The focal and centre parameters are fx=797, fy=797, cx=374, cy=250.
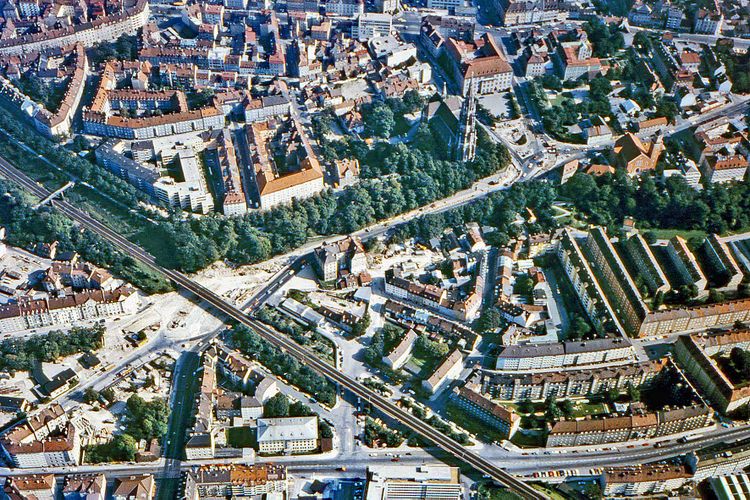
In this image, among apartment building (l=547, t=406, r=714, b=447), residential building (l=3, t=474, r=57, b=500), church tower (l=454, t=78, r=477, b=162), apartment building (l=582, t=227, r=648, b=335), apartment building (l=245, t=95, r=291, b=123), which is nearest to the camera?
residential building (l=3, t=474, r=57, b=500)

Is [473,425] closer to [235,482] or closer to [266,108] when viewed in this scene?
[235,482]

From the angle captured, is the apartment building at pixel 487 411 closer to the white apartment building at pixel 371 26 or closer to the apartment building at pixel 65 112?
the apartment building at pixel 65 112

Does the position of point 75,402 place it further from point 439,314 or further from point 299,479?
point 439,314

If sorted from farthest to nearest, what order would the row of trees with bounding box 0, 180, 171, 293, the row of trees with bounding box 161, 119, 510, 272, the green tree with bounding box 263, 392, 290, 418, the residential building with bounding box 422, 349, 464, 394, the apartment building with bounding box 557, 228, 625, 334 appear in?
1. the row of trees with bounding box 161, 119, 510, 272
2. the row of trees with bounding box 0, 180, 171, 293
3. the apartment building with bounding box 557, 228, 625, 334
4. the residential building with bounding box 422, 349, 464, 394
5. the green tree with bounding box 263, 392, 290, 418

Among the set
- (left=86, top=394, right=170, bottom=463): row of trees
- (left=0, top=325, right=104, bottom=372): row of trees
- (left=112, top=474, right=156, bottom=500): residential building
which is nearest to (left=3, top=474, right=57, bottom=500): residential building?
(left=86, top=394, right=170, bottom=463): row of trees

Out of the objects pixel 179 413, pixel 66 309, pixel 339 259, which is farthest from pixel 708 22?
pixel 66 309

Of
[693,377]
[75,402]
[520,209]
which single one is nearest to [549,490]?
[693,377]

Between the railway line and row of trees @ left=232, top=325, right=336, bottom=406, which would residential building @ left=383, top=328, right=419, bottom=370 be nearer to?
the railway line

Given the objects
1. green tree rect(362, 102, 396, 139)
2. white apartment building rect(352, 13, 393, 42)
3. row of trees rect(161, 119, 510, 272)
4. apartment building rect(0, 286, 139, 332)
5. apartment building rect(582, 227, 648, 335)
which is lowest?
apartment building rect(0, 286, 139, 332)
